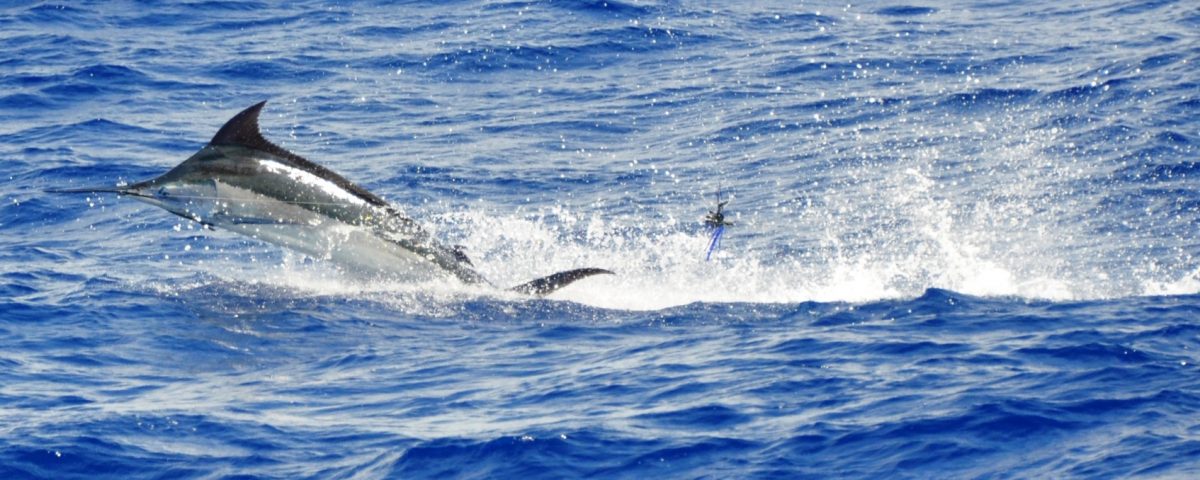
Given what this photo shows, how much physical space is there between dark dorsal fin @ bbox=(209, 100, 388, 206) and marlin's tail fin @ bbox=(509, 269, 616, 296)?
1.46 m

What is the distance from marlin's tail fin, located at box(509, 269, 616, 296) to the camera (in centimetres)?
1377

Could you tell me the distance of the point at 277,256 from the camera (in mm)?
17203

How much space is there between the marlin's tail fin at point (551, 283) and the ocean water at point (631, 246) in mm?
187

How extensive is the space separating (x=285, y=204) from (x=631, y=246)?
169 inches

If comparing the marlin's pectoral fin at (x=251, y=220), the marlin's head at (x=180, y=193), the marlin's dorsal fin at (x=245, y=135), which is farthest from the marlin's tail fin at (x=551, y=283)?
the marlin's head at (x=180, y=193)

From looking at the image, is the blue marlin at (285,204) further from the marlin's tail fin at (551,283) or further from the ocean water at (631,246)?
the ocean water at (631,246)

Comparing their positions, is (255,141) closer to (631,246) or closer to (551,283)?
(551,283)

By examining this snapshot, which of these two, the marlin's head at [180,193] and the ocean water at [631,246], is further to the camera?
the marlin's head at [180,193]

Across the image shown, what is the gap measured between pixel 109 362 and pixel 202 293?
210cm

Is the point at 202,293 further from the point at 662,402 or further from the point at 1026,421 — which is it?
the point at 1026,421

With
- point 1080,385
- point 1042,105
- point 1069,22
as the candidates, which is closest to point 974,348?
point 1080,385

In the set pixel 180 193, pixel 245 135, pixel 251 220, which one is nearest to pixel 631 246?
pixel 251 220

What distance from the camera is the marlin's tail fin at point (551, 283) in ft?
45.2

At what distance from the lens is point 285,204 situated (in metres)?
13.7
